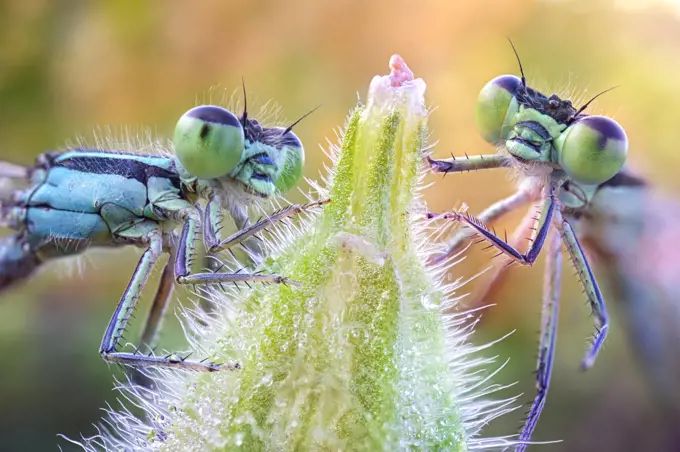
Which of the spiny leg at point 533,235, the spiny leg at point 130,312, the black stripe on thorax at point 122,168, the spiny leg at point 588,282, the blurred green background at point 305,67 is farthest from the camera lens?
the blurred green background at point 305,67

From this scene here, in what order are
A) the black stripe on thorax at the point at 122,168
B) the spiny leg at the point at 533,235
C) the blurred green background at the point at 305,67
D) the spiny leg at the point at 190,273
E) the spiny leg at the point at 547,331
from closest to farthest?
the spiny leg at the point at 190,273, the spiny leg at the point at 533,235, the spiny leg at the point at 547,331, the black stripe on thorax at the point at 122,168, the blurred green background at the point at 305,67

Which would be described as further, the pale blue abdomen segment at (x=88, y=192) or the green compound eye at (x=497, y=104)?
the pale blue abdomen segment at (x=88, y=192)

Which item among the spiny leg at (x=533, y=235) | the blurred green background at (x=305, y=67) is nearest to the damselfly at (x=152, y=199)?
the spiny leg at (x=533, y=235)

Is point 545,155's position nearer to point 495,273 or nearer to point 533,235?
point 533,235

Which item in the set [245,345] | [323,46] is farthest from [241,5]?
[245,345]

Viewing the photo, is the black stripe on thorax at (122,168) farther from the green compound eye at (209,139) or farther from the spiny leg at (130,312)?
the green compound eye at (209,139)

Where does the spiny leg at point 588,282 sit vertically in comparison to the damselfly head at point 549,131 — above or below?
below

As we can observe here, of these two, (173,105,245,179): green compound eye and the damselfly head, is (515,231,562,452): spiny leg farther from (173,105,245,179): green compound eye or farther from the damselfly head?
(173,105,245,179): green compound eye

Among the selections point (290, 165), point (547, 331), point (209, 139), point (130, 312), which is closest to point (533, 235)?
point (547, 331)

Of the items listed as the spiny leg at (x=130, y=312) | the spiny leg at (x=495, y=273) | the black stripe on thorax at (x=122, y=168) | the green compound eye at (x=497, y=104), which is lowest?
the spiny leg at (x=130, y=312)
